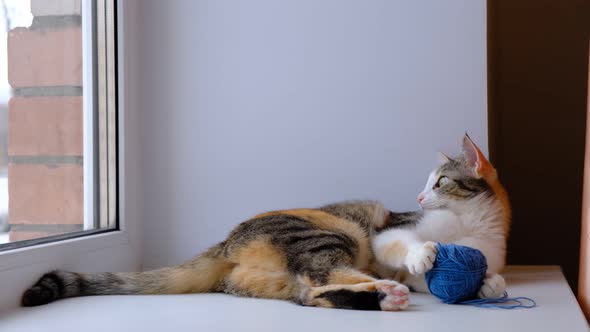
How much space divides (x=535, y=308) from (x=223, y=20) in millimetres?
1260

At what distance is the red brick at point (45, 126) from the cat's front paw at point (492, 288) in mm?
1133

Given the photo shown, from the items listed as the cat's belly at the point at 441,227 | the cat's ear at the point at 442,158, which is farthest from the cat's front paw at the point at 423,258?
the cat's ear at the point at 442,158

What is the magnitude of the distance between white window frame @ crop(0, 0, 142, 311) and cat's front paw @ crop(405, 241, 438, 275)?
0.87 meters

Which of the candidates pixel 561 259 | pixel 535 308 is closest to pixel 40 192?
pixel 535 308

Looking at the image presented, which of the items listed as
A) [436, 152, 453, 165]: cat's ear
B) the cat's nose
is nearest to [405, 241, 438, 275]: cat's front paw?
the cat's nose

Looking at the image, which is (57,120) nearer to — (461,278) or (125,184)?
(125,184)

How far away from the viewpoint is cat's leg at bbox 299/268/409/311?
4.66ft

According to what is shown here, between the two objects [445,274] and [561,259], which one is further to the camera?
[561,259]

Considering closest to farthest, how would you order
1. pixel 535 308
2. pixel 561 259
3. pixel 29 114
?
1. pixel 535 308
2. pixel 29 114
3. pixel 561 259

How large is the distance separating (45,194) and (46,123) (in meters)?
0.19

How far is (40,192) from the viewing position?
5.86 feet

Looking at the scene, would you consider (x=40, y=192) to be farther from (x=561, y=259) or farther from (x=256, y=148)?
(x=561, y=259)

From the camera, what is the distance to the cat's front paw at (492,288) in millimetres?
1526

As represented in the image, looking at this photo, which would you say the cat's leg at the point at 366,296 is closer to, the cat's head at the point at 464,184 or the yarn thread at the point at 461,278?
the yarn thread at the point at 461,278
